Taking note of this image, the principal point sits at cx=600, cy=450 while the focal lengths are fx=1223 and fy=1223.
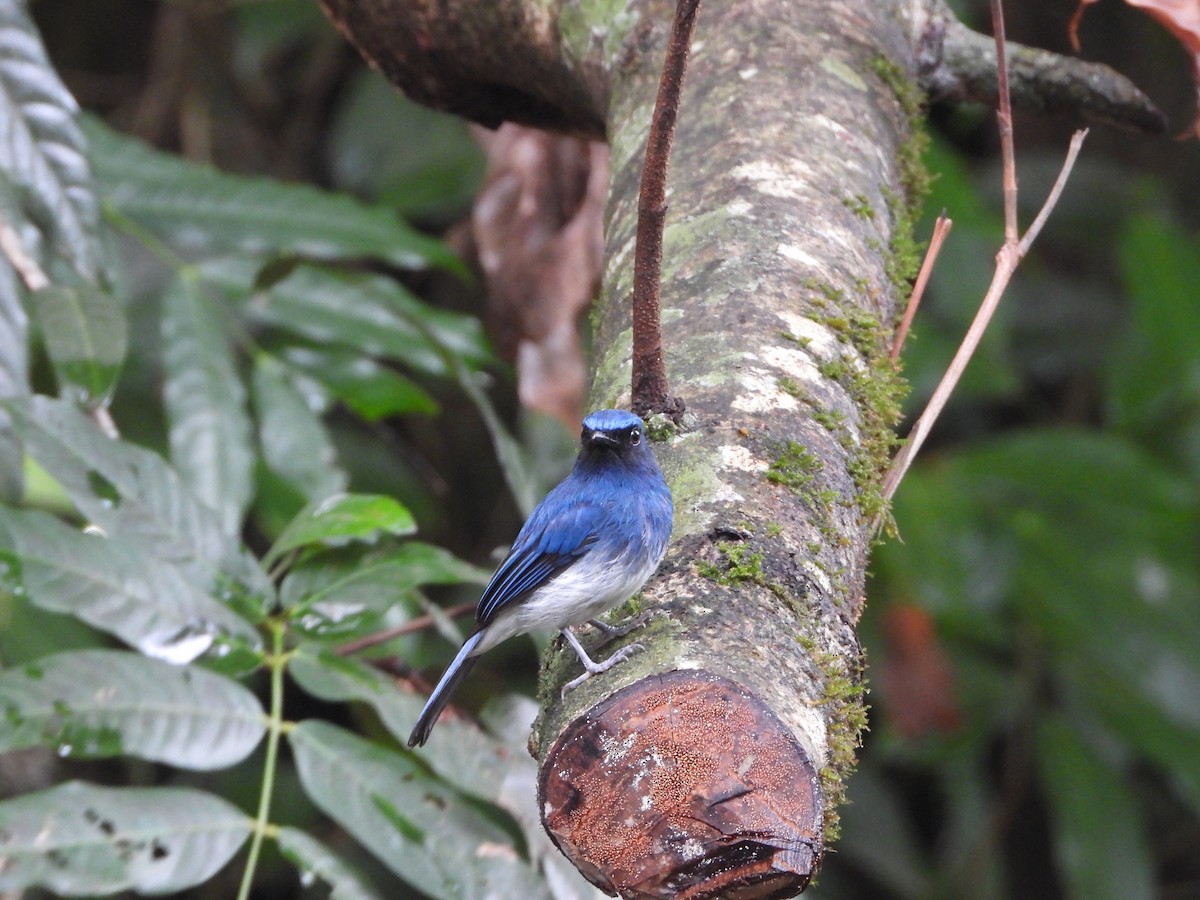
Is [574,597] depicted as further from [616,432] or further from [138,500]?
[138,500]

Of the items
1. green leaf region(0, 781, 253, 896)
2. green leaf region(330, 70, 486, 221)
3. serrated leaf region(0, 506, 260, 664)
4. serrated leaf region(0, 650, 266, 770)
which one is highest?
serrated leaf region(0, 506, 260, 664)

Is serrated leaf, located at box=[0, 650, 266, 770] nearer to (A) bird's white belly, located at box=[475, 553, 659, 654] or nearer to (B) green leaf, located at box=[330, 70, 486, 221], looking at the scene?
(A) bird's white belly, located at box=[475, 553, 659, 654]

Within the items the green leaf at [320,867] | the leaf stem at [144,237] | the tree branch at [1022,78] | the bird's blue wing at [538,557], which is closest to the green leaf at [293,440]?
the leaf stem at [144,237]

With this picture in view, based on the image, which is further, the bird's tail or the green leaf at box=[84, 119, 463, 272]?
the green leaf at box=[84, 119, 463, 272]

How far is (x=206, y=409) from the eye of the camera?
2.79 meters

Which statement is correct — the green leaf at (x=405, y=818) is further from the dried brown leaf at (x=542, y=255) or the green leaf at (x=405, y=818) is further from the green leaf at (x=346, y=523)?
the dried brown leaf at (x=542, y=255)

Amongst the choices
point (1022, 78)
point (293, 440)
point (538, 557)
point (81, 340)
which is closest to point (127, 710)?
point (538, 557)

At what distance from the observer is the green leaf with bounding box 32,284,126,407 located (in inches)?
91.7

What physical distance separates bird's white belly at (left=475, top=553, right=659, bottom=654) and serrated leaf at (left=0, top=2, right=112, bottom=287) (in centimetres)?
115

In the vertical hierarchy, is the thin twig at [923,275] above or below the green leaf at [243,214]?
above

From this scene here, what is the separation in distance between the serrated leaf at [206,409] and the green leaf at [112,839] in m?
0.84

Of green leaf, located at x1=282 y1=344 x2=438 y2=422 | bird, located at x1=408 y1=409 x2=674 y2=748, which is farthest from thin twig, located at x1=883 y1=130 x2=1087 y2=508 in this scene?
green leaf, located at x1=282 y1=344 x2=438 y2=422

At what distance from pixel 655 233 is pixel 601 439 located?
1.13 ft

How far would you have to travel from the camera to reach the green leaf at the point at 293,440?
9.33ft
